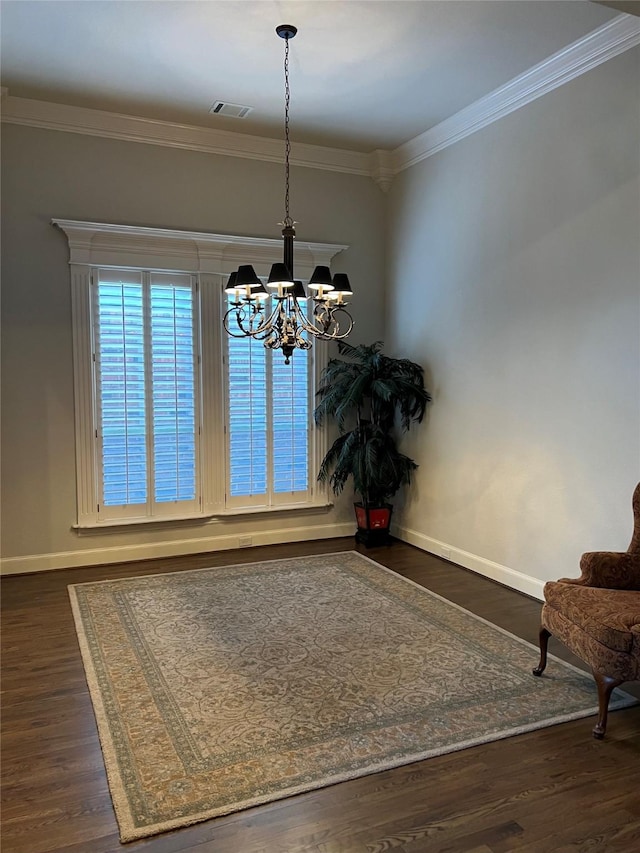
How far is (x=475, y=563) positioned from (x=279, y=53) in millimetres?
3860

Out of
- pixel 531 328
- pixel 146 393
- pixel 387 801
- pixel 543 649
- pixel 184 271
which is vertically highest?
pixel 184 271

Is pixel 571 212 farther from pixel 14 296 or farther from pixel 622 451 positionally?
pixel 14 296

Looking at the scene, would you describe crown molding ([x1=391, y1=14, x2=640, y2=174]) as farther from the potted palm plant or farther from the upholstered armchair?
the upholstered armchair

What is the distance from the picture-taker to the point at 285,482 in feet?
19.3

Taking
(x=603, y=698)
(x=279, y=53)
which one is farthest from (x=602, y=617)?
(x=279, y=53)

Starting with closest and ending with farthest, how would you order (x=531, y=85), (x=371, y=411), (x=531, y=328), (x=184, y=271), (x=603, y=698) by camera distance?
(x=603, y=698) → (x=531, y=85) → (x=531, y=328) → (x=184, y=271) → (x=371, y=411)

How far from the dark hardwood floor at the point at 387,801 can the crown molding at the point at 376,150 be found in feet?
12.1

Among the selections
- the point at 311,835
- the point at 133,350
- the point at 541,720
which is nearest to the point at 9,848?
the point at 311,835

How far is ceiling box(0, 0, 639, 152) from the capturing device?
11.5ft

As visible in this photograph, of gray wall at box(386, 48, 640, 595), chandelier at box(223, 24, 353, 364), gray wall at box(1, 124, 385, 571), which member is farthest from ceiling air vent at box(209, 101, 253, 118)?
gray wall at box(386, 48, 640, 595)

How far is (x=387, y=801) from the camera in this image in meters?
2.35

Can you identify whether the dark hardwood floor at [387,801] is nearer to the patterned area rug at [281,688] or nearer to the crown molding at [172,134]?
the patterned area rug at [281,688]

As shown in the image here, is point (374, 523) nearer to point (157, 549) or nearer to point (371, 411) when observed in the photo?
point (371, 411)

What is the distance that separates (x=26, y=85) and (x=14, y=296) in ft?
4.86
